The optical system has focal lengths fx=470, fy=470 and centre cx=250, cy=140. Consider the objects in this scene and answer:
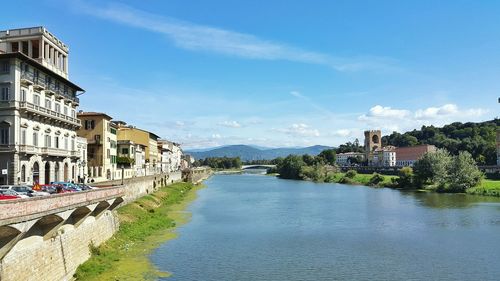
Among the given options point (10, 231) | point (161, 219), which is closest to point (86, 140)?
point (161, 219)

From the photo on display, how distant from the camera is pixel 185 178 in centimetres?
12281

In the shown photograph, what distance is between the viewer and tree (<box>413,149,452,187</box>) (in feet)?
304

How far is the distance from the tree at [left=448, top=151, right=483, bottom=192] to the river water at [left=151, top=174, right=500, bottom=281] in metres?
28.8

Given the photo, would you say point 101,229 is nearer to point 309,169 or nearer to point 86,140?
point 86,140

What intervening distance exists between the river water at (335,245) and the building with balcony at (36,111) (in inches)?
567

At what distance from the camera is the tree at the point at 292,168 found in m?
177

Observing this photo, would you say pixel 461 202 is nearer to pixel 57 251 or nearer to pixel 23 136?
pixel 23 136

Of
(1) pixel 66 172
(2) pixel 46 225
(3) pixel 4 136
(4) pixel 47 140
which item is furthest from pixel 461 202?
(2) pixel 46 225

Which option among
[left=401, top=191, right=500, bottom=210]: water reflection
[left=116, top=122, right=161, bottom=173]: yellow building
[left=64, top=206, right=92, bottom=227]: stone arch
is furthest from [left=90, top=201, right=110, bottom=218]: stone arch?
[left=116, top=122, right=161, bottom=173]: yellow building

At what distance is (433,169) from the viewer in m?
94.1

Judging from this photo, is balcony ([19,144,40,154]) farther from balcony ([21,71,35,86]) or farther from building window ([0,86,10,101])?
balcony ([21,71,35,86])

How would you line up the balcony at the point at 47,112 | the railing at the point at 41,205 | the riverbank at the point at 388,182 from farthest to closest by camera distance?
the riverbank at the point at 388,182
the balcony at the point at 47,112
the railing at the point at 41,205

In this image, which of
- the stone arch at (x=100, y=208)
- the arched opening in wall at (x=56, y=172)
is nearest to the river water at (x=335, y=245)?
the stone arch at (x=100, y=208)

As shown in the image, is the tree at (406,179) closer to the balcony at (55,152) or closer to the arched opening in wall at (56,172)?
the balcony at (55,152)
